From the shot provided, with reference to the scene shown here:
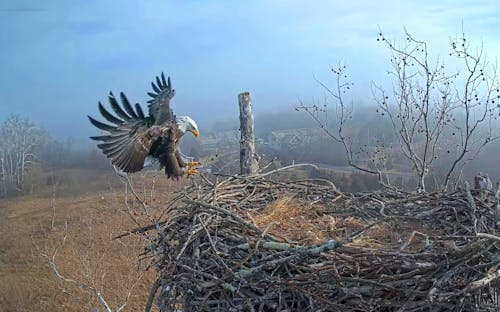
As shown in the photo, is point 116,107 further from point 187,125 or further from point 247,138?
point 247,138

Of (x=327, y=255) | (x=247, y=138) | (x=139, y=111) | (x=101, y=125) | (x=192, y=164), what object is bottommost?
(x=327, y=255)

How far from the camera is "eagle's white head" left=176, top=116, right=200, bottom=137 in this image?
207 inches

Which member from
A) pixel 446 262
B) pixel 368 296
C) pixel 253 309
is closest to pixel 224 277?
pixel 253 309

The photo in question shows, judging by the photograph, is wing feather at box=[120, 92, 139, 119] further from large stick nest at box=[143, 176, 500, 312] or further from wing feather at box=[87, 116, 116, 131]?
large stick nest at box=[143, 176, 500, 312]

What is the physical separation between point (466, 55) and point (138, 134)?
13.2 ft

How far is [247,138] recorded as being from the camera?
5164mm

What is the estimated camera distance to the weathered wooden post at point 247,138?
5086 mm

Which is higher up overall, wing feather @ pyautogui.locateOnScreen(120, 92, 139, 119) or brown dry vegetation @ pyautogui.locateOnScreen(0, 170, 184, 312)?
wing feather @ pyautogui.locateOnScreen(120, 92, 139, 119)

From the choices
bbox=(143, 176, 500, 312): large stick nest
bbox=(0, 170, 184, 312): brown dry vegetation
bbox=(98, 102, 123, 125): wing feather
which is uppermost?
bbox=(98, 102, 123, 125): wing feather

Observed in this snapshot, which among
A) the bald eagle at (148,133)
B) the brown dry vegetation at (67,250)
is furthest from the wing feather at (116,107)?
the brown dry vegetation at (67,250)

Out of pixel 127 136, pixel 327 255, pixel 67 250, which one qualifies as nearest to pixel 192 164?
pixel 127 136

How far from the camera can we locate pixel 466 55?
241 inches

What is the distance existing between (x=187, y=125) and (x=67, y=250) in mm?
11837

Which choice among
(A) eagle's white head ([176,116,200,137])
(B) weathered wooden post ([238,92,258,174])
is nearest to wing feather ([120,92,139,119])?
(A) eagle's white head ([176,116,200,137])
